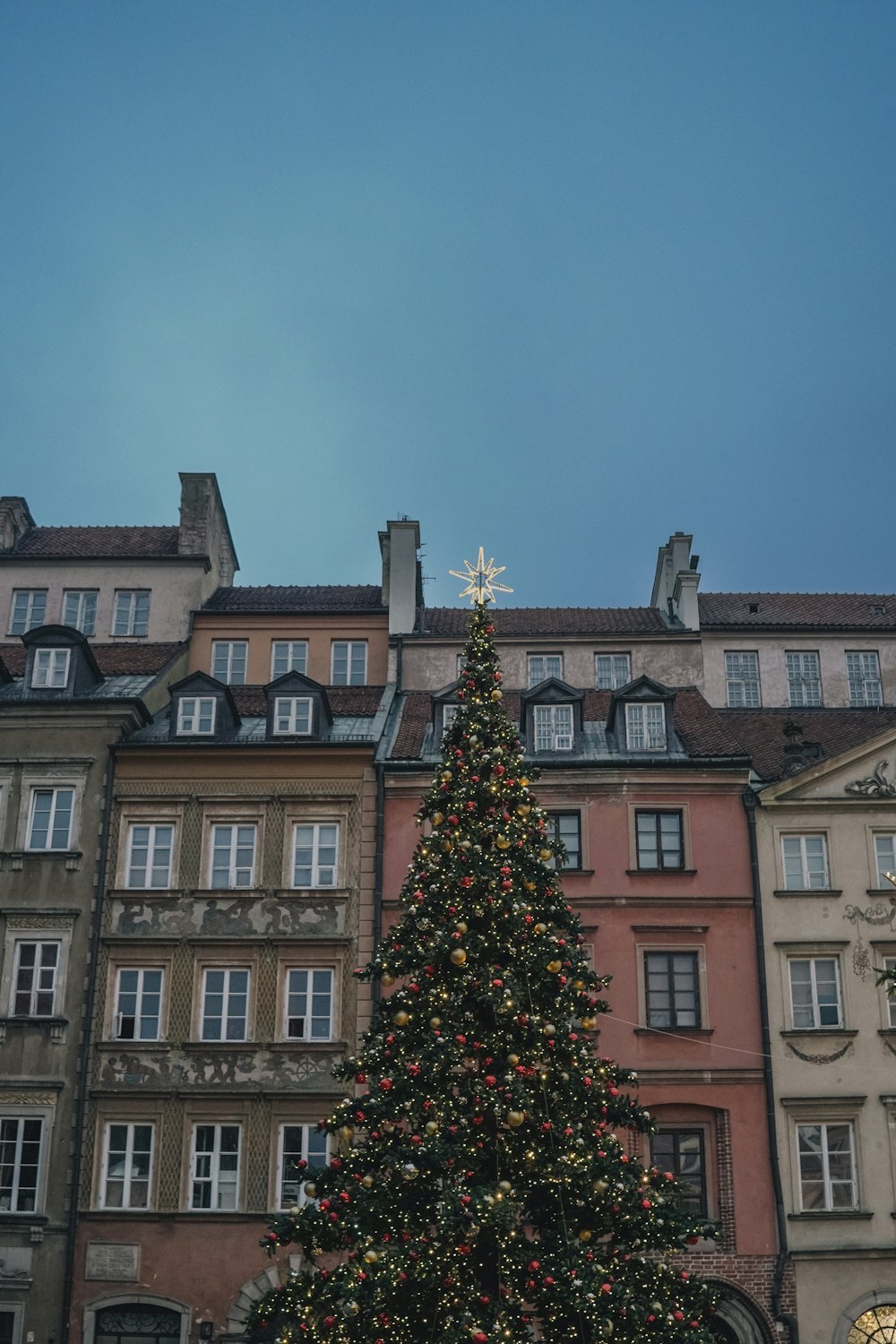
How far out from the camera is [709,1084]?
107 feet

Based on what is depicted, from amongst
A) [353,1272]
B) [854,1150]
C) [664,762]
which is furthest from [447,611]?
[353,1272]

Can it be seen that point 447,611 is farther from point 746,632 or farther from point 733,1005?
point 733,1005

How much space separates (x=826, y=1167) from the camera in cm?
3228

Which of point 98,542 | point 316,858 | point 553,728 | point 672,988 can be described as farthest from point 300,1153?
point 98,542

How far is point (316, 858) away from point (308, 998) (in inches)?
123

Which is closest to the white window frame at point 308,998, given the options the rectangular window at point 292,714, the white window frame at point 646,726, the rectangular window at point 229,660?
the rectangular window at point 292,714

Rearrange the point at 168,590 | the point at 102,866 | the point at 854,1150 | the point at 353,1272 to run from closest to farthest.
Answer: the point at 353,1272 < the point at 854,1150 < the point at 102,866 < the point at 168,590

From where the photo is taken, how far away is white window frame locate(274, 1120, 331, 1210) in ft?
106

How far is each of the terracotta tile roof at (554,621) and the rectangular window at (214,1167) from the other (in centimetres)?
1462

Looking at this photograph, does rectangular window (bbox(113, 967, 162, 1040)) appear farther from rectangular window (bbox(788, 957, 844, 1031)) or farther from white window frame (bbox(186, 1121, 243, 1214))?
rectangular window (bbox(788, 957, 844, 1031))

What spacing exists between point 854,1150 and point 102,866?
55.7ft

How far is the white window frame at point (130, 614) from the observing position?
42656 millimetres

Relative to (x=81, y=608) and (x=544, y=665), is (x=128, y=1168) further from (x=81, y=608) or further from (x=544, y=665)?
(x=544, y=665)

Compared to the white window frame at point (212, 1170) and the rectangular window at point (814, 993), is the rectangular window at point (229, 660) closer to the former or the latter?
the white window frame at point (212, 1170)
